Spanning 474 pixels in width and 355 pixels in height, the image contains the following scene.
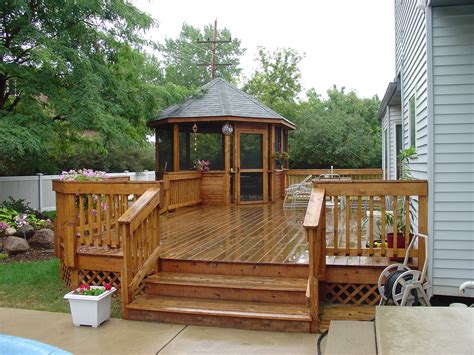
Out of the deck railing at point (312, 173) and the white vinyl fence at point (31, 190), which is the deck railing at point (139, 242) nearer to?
the white vinyl fence at point (31, 190)

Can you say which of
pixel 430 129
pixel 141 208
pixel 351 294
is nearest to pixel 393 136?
pixel 430 129

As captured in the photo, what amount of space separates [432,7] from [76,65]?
6.71 meters

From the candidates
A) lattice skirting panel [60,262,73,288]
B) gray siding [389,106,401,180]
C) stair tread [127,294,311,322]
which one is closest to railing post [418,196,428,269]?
stair tread [127,294,311,322]

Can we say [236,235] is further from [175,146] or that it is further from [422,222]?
[175,146]

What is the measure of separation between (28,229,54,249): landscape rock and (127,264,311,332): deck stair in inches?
144

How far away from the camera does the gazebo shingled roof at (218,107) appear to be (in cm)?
1091

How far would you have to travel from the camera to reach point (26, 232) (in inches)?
311

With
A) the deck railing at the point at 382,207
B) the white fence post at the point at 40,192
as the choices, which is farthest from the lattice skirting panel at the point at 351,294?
the white fence post at the point at 40,192

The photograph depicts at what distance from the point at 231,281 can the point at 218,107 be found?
274 inches

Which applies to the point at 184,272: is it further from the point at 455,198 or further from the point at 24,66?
the point at 24,66

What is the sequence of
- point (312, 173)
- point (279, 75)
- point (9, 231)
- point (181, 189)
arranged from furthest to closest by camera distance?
point (279, 75)
point (312, 173)
point (181, 189)
point (9, 231)

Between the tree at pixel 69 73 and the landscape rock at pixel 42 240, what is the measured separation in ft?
4.42

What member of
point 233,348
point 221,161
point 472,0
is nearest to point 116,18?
point 221,161

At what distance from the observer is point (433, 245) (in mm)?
4445
